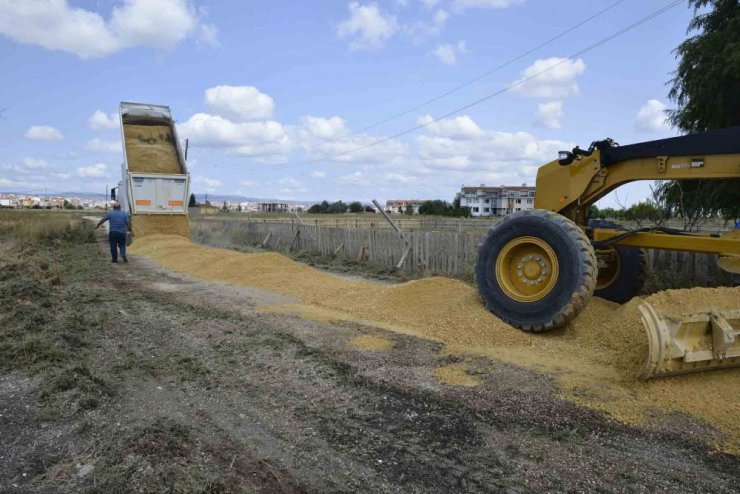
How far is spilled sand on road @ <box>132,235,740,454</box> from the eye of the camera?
450 cm

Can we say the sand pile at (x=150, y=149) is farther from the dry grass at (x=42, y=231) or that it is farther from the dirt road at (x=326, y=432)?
the dirt road at (x=326, y=432)

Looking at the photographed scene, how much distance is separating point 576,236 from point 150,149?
59.2ft

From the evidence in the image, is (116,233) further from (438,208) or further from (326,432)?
(438,208)

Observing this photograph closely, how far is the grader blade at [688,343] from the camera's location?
15.0 ft

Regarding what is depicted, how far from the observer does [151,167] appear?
19.8 meters

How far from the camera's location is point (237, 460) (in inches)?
140

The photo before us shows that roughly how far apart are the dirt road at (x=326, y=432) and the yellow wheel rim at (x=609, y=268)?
338 centimetres

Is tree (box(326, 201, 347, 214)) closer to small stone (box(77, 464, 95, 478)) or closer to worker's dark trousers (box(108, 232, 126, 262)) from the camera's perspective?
worker's dark trousers (box(108, 232, 126, 262))

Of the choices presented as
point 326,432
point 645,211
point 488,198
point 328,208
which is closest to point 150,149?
point 645,211

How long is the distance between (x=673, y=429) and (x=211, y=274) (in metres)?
10.2

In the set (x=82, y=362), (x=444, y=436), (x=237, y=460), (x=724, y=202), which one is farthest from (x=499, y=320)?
(x=724, y=202)

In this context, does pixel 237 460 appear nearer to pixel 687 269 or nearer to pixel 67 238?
pixel 687 269

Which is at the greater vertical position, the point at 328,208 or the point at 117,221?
the point at 117,221

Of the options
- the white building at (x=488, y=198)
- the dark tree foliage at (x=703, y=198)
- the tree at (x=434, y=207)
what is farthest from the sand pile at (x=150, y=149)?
the white building at (x=488, y=198)
